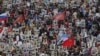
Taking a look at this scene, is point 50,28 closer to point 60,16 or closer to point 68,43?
point 60,16

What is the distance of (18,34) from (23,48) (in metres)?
1.36

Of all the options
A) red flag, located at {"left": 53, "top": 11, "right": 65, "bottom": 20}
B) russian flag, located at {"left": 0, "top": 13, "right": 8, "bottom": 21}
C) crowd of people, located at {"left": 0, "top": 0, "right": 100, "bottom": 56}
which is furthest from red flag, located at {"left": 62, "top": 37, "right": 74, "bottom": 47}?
russian flag, located at {"left": 0, "top": 13, "right": 8, "bottom": 21}

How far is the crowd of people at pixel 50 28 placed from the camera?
967 inches

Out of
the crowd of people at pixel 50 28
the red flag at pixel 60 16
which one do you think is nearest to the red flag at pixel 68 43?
the crowd of people at pixel 50 28

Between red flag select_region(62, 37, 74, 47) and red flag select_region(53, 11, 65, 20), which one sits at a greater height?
red flag select_region(53, 11, 65, 20)

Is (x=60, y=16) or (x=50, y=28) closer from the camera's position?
(x=50, y=28)

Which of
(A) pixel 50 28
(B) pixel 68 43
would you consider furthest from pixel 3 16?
(B) pixel 68 43

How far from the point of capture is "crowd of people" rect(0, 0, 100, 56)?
24.6 metres

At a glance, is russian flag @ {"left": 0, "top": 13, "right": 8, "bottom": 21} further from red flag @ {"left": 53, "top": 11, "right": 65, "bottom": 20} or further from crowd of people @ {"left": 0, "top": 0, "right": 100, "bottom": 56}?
red flag @ {"left": 53, "top": 11, "right": 65, "bottom": 20}

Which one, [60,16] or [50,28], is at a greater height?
[60,16]

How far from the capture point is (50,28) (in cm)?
2645

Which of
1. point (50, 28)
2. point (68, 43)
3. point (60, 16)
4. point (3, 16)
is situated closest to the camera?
point (68, 43)

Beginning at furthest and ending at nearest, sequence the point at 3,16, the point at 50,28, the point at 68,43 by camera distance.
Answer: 1. the point at 3,16
2. the point at 50,28
3. the point at 68,43

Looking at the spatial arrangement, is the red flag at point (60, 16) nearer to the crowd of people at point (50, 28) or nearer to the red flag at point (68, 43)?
the crowd of people at point (50, 28)
